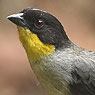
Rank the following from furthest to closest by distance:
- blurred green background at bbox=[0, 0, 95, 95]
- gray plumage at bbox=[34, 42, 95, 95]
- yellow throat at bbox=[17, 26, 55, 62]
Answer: blurred green background at bbox=[0, 0, 95, 95], gray plumage at bbox=[34, 42, 95, 95], yellow throat at bbox=[17, 26, 55, 62]

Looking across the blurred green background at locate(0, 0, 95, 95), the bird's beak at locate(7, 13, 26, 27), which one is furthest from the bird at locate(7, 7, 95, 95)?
the blurred green background at locate(0, 0, 95, 95)

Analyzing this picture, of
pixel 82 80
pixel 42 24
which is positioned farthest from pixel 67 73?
pixel 42 24

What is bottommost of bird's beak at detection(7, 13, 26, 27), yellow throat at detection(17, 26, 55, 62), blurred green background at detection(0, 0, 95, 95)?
blurred green background at detection(0, 0, 95, 95)

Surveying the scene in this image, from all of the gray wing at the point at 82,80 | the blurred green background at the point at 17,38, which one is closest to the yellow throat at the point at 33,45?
the gray wing at the point at 82,80

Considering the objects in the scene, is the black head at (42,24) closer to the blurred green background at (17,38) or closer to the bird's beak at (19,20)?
the bird's beak at (19,20)

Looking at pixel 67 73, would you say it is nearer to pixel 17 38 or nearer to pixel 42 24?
pixel 42 24

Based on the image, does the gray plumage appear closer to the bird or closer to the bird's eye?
the bird
